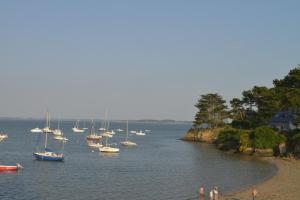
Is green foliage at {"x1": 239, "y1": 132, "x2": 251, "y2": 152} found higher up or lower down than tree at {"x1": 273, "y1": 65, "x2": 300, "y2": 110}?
lower down

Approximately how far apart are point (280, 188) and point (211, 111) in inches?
3994

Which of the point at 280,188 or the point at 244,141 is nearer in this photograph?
the point at 280,188

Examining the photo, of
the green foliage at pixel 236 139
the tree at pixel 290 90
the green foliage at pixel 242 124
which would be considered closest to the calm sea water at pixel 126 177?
the green foliage at pixel 236 139

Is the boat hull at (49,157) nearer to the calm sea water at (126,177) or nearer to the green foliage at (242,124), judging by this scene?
→ the calm sea water at (126,177)

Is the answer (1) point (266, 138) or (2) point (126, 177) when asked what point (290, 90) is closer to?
(1) point (266, 138)

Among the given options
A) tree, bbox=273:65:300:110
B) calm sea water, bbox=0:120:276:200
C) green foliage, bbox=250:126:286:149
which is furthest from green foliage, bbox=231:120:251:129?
calm sea water, bbox=0:120:276:200

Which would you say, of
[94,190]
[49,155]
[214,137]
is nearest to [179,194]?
[94,190]

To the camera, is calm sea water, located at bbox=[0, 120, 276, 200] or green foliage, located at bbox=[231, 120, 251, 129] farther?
green foliage, located at bbox=[231, 120, 251, 129]

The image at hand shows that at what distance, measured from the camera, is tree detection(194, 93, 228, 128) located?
492 feet

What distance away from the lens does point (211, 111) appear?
152 metres

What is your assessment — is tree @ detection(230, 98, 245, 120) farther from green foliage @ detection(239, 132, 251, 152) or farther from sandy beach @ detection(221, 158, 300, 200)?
sandy beach @ detection(221, 158, 300, 200)

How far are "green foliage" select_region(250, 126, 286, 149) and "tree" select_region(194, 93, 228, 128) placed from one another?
5743cm

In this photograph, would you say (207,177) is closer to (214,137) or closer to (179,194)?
(179,194)

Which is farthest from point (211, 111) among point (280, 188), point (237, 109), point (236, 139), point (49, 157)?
point (280, 188)
